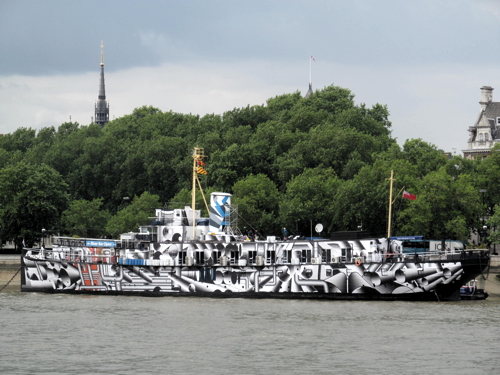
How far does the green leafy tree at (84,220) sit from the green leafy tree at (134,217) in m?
1.93

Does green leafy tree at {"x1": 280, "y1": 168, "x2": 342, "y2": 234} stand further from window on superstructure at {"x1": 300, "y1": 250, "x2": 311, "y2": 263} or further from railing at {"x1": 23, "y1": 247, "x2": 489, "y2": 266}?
railing at {"x1": 23, "y1": 247, "x2": 489, "y2": 266}

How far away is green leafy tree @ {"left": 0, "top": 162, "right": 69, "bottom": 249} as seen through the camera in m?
106

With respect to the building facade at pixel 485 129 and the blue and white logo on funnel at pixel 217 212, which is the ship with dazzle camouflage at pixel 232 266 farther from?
the building facade at pixel 485 129

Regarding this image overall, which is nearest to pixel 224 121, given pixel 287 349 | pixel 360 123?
pixel 360 123

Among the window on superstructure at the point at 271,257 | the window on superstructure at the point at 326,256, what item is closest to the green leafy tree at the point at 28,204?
the window on superstructure at the point at 271,257

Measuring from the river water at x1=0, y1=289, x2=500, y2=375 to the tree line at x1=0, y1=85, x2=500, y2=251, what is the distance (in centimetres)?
2514

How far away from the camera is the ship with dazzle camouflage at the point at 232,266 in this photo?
226 ft

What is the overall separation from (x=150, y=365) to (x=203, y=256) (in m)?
28.6

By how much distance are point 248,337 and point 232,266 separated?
66.9ft

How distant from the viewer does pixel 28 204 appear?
105938 mm

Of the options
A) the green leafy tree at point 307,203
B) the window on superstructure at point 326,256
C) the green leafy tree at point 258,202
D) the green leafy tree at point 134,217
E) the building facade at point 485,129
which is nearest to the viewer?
the window on superstructure at point 326,256

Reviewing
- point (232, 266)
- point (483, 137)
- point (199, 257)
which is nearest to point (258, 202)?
point (199, 257)

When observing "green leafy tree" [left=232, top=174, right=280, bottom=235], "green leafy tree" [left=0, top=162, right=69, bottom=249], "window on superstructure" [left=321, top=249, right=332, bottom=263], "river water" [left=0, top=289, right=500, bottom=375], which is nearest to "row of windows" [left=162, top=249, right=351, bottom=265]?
"window on superstructure" [left=321, top=249, right=332, bottom=263]

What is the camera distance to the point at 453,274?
68562 mm
